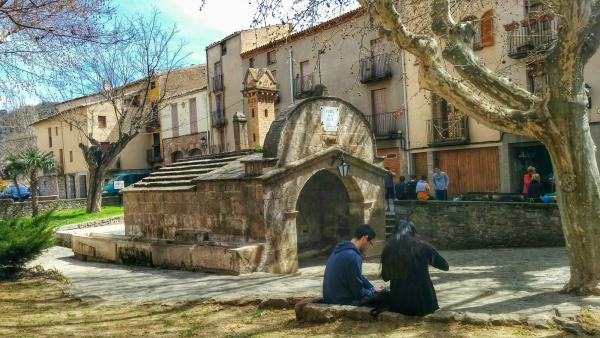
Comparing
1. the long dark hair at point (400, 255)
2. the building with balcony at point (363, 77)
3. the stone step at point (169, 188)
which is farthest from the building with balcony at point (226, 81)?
the long dark hair at point (400, 255)

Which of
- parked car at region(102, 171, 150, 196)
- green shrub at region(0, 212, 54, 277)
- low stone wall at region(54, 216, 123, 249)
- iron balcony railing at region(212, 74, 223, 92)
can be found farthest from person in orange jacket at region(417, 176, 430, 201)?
parked car at region(102, 171, 150, 196)

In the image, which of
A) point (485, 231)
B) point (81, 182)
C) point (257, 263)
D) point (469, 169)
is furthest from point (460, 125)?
point (81, 182)

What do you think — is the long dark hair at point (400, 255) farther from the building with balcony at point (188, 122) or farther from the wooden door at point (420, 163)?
the building with balcony at point (188, 122)

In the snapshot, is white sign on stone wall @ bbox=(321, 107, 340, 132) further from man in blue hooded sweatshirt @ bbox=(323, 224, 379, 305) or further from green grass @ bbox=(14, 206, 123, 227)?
green grass @ bbox=(14, 206, 123, 227)

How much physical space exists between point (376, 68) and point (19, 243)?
18903 millimetres

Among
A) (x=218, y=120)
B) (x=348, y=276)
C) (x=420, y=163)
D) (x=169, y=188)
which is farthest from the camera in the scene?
(x=218, y=120)

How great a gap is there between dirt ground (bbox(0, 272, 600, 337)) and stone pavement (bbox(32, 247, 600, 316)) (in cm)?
42

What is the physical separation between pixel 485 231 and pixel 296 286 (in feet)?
27.2

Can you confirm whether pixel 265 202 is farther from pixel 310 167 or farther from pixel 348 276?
pixel 348 276

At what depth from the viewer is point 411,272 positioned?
5.49 m

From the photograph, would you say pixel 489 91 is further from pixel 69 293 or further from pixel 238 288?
pixel 69 293

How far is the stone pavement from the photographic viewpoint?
6.69 metres

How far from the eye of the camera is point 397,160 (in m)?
25.3

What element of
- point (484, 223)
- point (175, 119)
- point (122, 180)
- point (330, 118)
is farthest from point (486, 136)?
point (122, 180)
